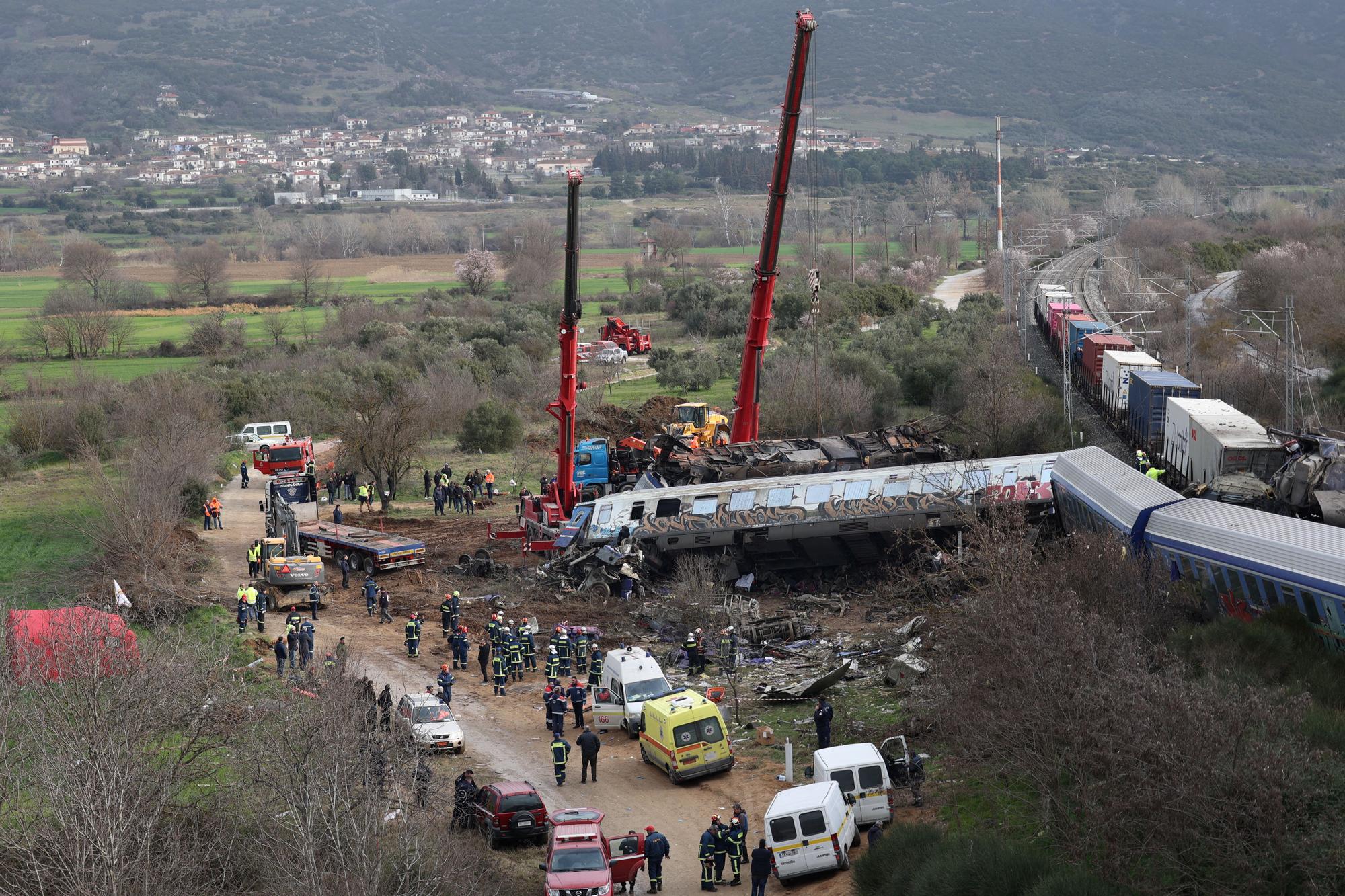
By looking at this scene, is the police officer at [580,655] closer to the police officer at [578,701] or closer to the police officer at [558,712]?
the police officer at [578,701]

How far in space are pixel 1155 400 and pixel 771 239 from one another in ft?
42.3

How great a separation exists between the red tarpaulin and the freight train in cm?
2147

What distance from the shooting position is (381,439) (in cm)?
4641

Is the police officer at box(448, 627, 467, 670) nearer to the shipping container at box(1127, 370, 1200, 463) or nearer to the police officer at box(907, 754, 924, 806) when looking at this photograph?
the police officer at box(907, 754, 924, 806)

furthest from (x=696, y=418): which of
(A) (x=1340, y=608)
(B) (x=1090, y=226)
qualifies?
(B) (x=1090, y=226)

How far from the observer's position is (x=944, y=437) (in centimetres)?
4538

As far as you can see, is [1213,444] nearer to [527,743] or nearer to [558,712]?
[558,712]

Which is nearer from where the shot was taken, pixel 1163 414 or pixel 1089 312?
pixel 1163 414

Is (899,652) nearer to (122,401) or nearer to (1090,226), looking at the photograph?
(122,401)

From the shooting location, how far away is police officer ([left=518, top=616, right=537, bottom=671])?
1156 inches

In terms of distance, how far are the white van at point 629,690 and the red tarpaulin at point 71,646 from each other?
8.06m

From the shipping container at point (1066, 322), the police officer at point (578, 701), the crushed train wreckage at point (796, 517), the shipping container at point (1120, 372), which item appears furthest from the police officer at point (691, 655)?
the shipping container at point (1066, 322)

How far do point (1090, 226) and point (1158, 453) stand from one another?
113194mm

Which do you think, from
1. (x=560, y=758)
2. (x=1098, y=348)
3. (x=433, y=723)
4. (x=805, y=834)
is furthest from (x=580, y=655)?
(x=1098, y=348)
